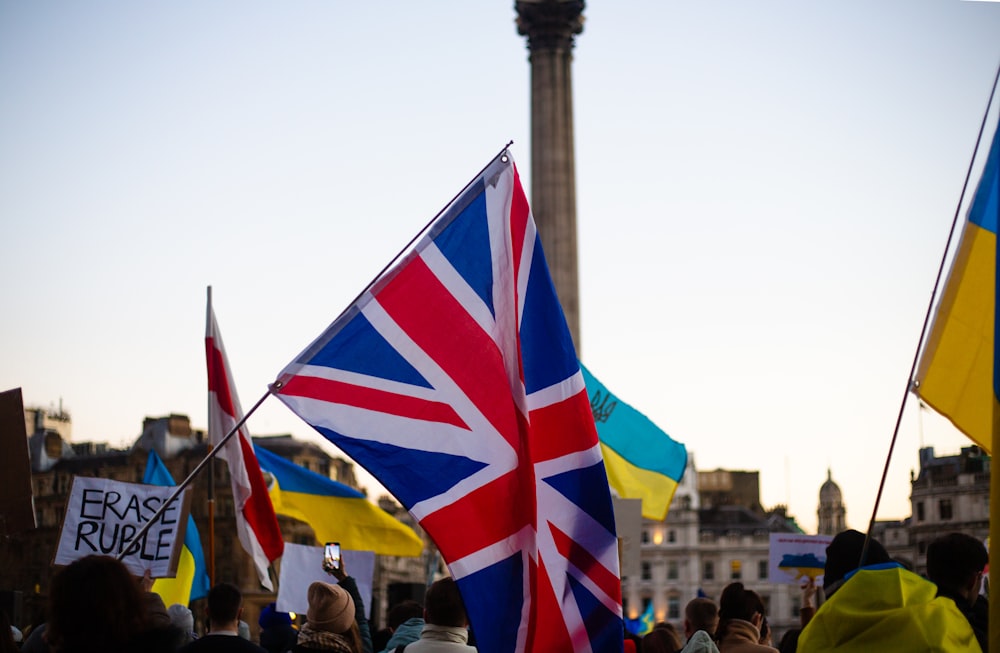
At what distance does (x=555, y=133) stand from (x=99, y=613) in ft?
148

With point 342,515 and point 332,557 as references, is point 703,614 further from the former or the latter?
point 342,515

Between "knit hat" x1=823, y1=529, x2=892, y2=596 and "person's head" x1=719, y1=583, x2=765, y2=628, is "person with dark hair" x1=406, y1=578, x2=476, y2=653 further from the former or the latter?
"knit hat" x1=823, y1=529, x2=892, y2=596

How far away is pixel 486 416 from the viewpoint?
282 inches

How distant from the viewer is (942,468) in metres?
78.8

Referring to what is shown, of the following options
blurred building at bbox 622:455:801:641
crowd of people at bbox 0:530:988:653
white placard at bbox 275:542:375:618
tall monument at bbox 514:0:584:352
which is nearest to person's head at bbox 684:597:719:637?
crowd of people at bbox 0:530:988:653

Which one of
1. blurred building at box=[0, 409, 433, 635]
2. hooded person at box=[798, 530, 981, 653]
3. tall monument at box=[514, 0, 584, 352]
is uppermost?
tall monument at box=[514, 0, 584, 352]

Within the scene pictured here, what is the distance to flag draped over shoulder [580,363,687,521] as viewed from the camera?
701 inches

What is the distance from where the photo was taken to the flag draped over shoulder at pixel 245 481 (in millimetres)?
10273

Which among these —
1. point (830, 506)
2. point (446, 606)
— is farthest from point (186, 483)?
point (830, 506)

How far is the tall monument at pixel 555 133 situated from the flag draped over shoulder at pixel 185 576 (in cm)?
3342

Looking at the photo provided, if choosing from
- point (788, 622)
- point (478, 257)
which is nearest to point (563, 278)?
point (478, 257)

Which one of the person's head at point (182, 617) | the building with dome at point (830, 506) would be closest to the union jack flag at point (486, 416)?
the person's head at point (182, 617)

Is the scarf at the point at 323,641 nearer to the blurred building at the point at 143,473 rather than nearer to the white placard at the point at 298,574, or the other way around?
the white placard at the point at 298,574

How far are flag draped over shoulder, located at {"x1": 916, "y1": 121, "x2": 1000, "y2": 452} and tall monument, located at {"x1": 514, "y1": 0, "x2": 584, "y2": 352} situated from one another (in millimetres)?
40141
